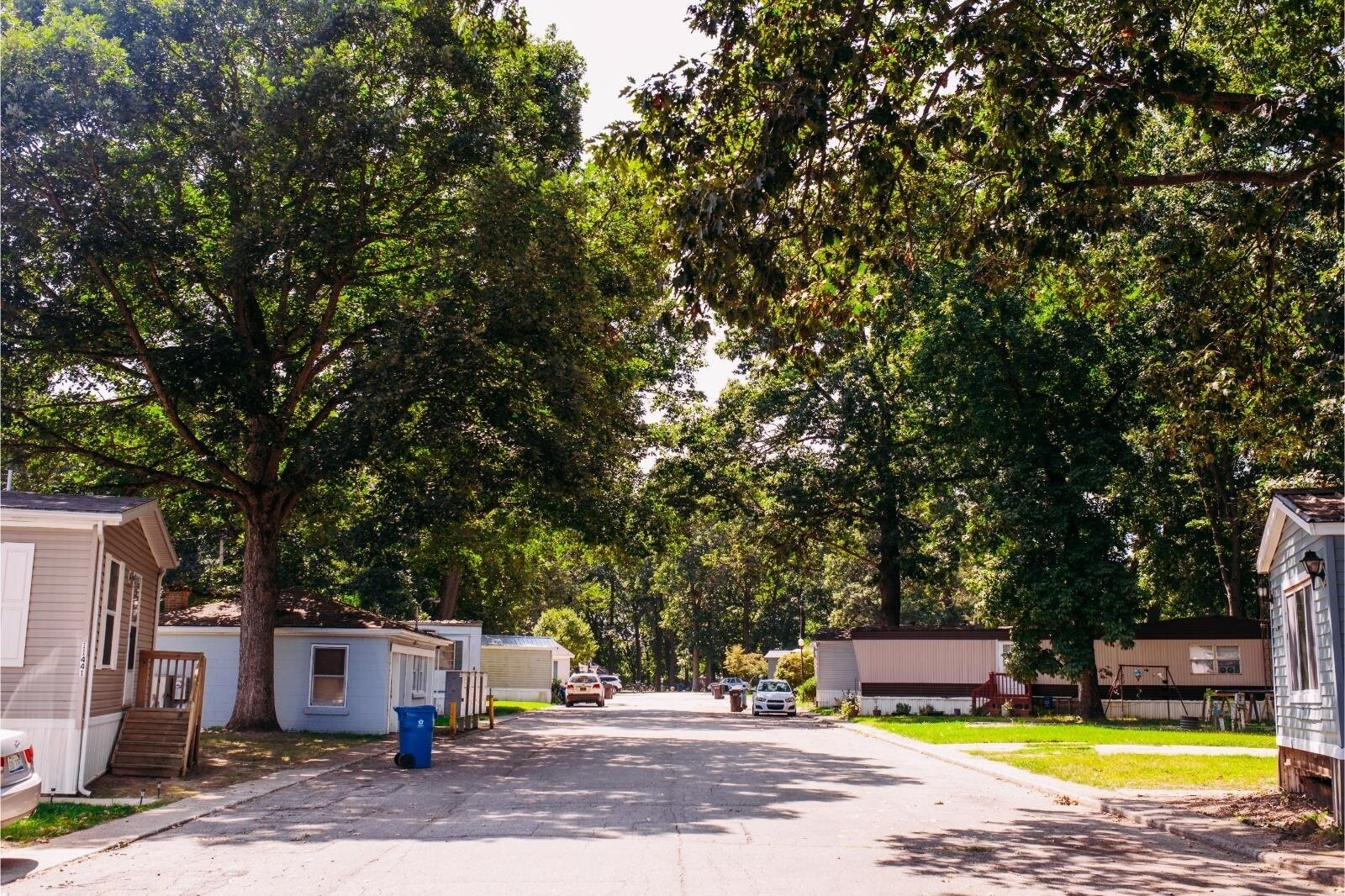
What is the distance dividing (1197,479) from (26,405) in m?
35.2

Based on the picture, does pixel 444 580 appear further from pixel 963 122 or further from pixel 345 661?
pixel 963 122

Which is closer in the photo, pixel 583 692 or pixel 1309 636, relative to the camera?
pixel 1309 636

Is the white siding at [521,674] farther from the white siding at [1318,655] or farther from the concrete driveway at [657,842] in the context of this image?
the white siding at [1318,655]

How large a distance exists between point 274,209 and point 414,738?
9799 millimetres

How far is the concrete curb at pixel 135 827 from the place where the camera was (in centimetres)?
960

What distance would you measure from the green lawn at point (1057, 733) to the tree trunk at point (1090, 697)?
3.65 feet

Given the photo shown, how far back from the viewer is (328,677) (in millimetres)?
28000

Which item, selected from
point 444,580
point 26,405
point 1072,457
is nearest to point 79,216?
point 26,405

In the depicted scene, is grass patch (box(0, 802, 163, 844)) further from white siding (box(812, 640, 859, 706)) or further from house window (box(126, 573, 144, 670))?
white siding (box(812, 640, 859, 706))

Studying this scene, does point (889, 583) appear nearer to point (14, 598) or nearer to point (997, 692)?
point (997, 692)

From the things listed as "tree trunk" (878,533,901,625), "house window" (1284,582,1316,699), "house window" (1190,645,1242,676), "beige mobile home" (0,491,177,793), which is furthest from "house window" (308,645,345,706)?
"house window" (1190,645,1242,676)

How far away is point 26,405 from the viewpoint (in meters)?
23.7

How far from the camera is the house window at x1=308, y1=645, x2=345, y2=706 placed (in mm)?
27922

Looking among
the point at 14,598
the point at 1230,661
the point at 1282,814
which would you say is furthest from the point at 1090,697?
the point at 14,598
